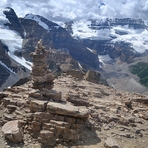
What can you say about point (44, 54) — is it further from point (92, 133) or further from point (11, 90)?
point (92, 133)

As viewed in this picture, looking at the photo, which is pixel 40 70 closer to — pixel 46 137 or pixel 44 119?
pixel 44 119

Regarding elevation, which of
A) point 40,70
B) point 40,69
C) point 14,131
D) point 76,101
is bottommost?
point 14,131

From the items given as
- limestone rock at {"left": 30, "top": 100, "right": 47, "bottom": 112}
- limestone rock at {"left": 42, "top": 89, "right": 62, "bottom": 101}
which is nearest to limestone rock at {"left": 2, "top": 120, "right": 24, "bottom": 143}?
limestone rock at {"left": 30, "top": 100, "right": 47, "bottom": 112}

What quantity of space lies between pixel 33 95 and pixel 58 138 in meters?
7.65

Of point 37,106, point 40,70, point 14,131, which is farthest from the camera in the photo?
point 40,70

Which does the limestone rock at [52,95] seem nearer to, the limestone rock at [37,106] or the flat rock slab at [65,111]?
the limestone rock at [37,106]

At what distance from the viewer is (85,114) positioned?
1112 inches

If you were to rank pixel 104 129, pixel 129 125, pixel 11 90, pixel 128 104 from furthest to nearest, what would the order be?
pixel 128 104, pixel 11 90, pixel 129 125, pixel 104 129

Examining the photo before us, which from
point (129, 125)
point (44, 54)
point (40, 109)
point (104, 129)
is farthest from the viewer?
point (44, 54)

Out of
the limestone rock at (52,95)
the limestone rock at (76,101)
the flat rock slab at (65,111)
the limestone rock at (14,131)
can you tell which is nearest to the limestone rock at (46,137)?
the limestone rock at (14,131)

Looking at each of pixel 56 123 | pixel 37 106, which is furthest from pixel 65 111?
pixel 37 106

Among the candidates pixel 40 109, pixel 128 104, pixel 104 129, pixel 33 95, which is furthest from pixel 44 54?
pixel 128 104

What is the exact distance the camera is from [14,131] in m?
26.0

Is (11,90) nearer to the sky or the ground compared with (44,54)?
nearer to the ground
